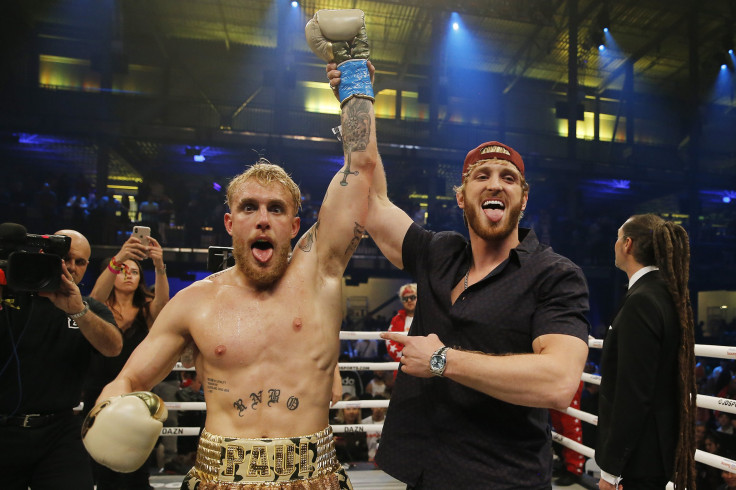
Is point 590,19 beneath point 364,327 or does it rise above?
above

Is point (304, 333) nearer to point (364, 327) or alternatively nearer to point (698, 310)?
point (364, 327)

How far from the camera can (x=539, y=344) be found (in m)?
1.45

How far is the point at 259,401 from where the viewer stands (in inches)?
63.0

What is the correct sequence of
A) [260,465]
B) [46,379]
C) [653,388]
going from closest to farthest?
[260,465]
[653,388]
[46,379]

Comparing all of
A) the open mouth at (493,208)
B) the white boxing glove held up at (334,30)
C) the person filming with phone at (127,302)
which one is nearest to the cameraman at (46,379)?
the person filming with phone at (127,302)

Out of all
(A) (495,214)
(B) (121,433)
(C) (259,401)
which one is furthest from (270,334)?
(A) (495,214)

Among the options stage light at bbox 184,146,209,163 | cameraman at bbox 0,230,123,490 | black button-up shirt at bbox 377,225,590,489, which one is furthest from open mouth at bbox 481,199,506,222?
stage light at bbox 184,146,209,163

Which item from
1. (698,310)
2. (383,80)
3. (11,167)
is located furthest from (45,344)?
(698,310)

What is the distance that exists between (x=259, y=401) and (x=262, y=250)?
489 millimetres

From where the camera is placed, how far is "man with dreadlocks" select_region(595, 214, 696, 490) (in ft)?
6.66

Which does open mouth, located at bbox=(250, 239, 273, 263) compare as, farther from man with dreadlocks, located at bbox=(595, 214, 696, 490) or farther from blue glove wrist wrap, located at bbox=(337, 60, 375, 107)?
man with dreadlocks, located at bbox=(595, 214, 696, 490)

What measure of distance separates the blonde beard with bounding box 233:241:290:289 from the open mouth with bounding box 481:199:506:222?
70 centimetres

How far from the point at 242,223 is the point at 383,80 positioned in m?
15.8

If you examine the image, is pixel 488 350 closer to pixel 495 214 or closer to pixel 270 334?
pixel 495 214
